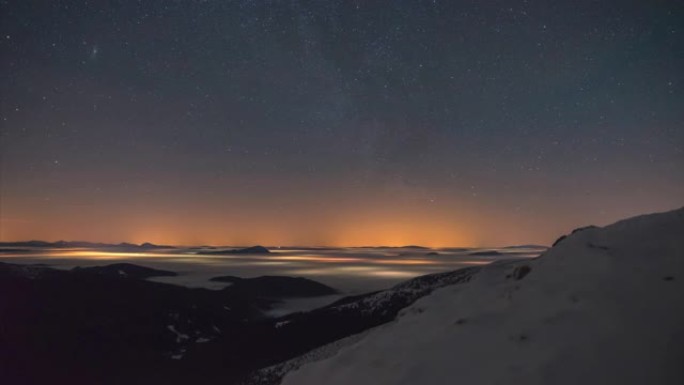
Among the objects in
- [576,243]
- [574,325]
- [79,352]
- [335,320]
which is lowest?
[79,352]

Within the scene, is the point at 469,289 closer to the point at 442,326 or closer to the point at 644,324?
the point at 442,326

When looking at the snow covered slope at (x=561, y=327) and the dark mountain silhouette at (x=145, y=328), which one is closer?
the snow covered slope at (x=561, y=327)

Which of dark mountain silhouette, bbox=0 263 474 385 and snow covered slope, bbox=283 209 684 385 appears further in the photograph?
dark mountain silhouette, bbox=0 263 474 385

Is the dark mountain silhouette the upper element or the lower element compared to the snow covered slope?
lower

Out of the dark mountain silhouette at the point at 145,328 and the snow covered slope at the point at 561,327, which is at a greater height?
the snow covered slope at the point at 561,327

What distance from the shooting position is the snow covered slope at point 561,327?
4781mm

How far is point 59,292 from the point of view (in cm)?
7219

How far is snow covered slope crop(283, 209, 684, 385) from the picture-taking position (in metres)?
4.78

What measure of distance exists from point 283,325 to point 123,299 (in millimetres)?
34632

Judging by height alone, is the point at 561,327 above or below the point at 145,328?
above

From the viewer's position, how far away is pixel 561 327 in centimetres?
556

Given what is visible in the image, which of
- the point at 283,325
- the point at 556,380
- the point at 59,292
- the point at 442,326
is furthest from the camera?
the point at 59,292

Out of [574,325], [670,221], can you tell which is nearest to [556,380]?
[574,325]

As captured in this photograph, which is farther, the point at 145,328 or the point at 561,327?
the point at 145,328
